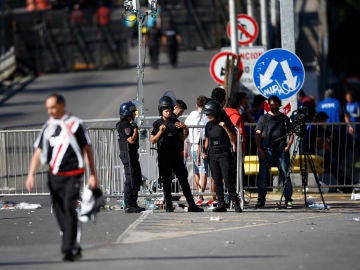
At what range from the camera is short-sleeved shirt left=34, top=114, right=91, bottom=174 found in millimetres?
12297

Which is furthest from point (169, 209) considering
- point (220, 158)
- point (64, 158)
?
point (64, 158)

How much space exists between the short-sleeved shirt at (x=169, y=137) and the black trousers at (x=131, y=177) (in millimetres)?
449

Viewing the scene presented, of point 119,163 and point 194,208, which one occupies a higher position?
point 119,163

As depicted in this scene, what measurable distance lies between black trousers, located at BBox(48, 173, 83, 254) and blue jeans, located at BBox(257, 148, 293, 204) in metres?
5.96

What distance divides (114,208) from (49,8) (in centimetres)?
3356

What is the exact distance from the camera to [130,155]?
17.1 metres

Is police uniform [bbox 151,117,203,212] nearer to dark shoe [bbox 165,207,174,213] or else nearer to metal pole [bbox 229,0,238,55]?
dark shoe [bbox 165,207,174,213]

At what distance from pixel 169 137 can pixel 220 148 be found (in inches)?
29.1

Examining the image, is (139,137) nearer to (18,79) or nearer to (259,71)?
(259,71)

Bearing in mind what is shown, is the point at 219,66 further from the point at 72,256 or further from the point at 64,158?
the point at 72,256

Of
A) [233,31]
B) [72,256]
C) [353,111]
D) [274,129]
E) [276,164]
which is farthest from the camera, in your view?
[233,31]

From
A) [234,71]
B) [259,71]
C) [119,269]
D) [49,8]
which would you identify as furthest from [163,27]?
[119,269]

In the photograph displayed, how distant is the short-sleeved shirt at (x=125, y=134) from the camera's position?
1694 cm

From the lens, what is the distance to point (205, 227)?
49.7 ft
